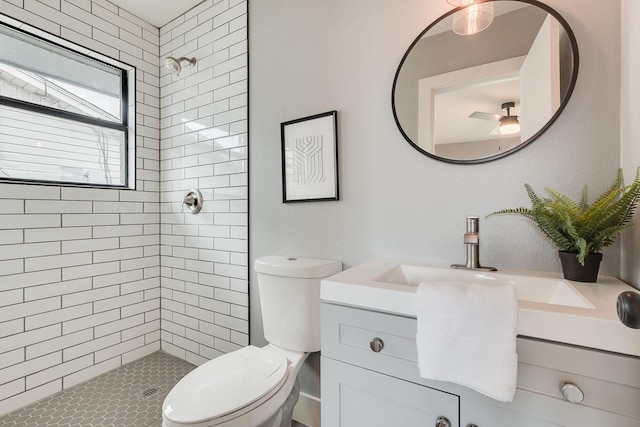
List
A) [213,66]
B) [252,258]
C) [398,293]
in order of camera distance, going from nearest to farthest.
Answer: [398,293] < [252,258] < [213,66]

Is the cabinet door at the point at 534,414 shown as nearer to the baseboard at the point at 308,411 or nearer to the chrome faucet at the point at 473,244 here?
the chrome faucet at the point at 473,244

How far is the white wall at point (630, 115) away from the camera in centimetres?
81

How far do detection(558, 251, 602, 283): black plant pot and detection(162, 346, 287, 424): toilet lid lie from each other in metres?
1.05

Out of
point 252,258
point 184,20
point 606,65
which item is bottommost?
point 252,258

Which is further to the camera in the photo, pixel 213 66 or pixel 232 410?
pixel 213 66

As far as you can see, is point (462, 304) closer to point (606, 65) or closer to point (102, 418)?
point (606, 65)

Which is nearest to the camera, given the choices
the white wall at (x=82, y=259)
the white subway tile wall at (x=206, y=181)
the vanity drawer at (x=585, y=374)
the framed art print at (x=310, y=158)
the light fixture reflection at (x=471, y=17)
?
the vanity drawer at (x=585, y=374)

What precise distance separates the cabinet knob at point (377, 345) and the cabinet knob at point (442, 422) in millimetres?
210

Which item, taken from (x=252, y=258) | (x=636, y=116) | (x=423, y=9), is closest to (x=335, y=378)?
(x=252, y=258)

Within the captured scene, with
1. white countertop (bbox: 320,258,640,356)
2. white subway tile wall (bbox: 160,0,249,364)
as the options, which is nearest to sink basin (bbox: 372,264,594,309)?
white countertop (bbox: 320,258,640,356)

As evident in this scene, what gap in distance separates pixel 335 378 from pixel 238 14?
6.64ft

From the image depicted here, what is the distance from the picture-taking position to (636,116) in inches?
32.0

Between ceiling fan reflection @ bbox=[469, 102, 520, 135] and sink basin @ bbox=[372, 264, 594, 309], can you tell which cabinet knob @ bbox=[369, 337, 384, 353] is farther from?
ceiling fan reflection @ bbox=[469, 102, 520, 135]

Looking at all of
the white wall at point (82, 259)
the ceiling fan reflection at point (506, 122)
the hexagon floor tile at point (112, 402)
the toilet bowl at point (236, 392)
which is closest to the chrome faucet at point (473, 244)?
the ceiling fan reflection at point (506, 122)
